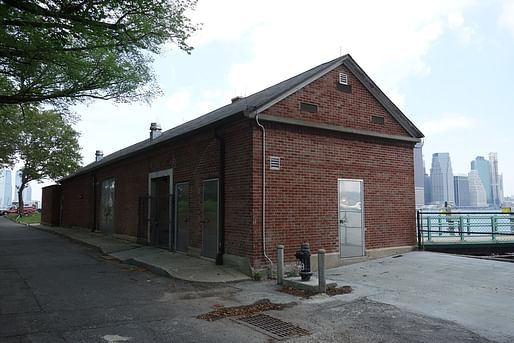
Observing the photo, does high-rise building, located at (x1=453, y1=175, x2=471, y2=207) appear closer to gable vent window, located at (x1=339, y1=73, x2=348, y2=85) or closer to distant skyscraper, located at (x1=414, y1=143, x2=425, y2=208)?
distant skyscraper, located at (x1=414, y1=143, x2=425, y2=208)

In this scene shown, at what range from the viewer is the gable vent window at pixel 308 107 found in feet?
36.5

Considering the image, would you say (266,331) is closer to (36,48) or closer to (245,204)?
(245,204)

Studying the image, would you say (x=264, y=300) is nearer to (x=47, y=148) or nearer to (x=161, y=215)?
(x=161, y=215)

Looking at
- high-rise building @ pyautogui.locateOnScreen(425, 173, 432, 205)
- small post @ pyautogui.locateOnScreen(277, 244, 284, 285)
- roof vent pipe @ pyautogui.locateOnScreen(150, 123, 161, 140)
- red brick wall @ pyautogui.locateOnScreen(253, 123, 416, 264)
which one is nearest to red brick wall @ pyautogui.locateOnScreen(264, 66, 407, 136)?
red brick wall @ pyautogui.locateOnScreen(253, 123, 416, 264)

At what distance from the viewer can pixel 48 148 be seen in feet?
143

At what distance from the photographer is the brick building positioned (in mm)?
10164

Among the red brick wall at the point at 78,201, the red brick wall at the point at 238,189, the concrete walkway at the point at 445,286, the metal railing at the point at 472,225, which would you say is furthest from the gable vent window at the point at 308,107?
the red brick wall at the point at 78,201

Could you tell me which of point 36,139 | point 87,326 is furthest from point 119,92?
point 36,139

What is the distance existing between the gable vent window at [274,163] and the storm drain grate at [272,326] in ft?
14.1

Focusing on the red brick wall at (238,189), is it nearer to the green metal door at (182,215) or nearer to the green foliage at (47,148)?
Result: the green metal door at (182,215)

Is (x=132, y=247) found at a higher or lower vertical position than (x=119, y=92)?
lower

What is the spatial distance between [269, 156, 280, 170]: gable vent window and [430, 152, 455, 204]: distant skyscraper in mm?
19647

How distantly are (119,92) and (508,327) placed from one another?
45.2 feet

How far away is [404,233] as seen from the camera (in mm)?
13102
